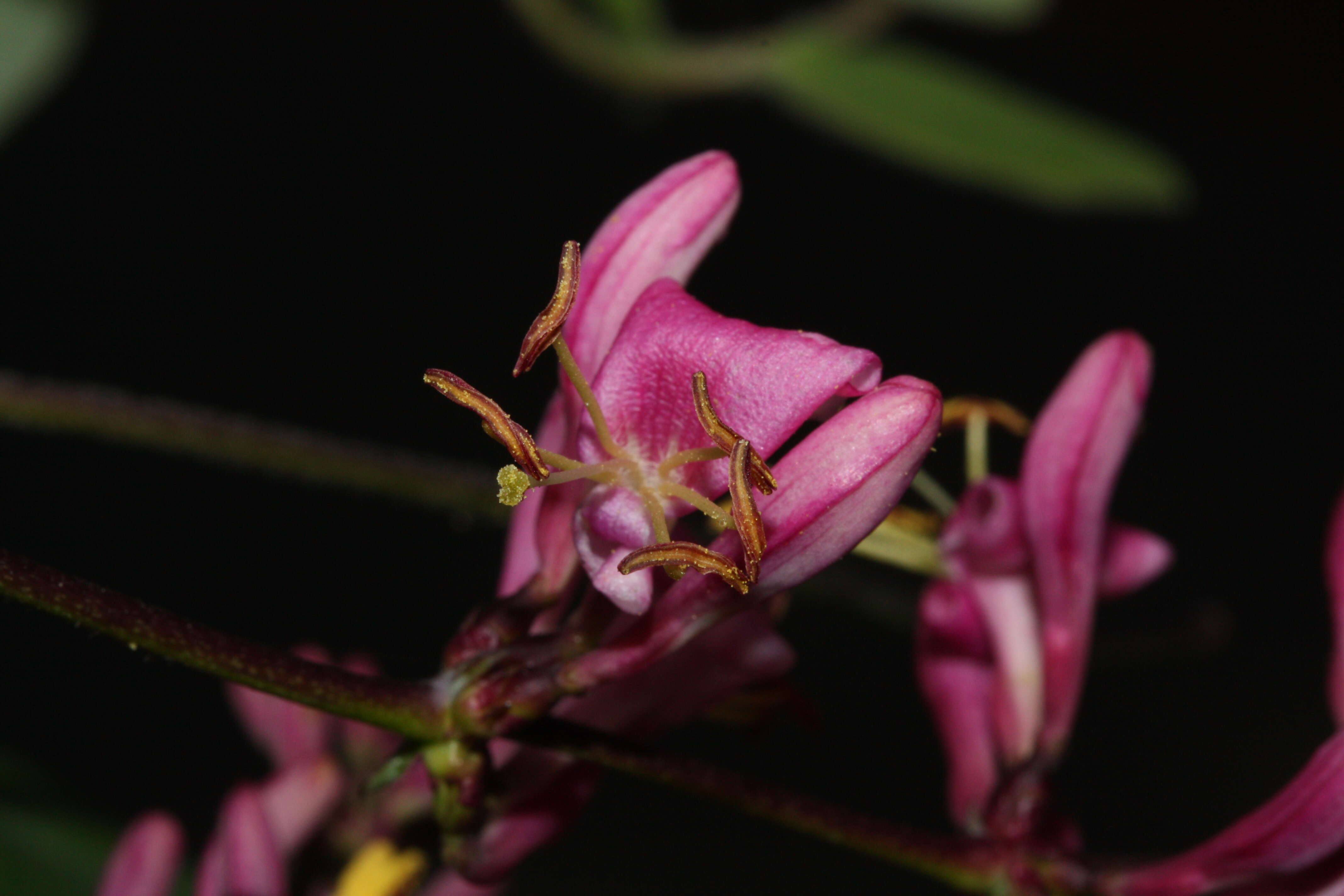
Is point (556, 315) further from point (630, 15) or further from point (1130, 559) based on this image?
point (630, 15)

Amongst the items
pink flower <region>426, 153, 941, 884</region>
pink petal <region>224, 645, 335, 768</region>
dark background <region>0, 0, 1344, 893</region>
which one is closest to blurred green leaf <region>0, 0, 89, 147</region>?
pink petal <region>224, 645, 335, 768</region>

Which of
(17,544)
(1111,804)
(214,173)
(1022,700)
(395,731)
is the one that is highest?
(395,731)

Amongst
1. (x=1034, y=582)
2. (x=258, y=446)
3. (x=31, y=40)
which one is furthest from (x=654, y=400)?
(x=31, y=40)

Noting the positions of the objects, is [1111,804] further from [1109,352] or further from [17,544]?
[1109,352]

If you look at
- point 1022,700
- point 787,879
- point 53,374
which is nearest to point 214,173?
point 53,374

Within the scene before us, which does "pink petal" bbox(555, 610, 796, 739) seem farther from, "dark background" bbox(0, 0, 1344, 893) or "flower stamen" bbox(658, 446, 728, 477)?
"dark background" bbox(0, 0, 1344, 893)
